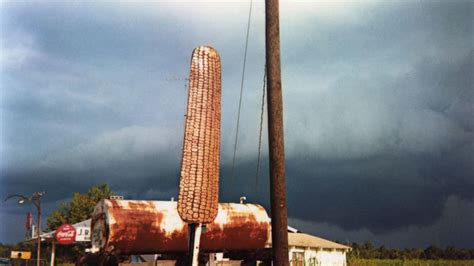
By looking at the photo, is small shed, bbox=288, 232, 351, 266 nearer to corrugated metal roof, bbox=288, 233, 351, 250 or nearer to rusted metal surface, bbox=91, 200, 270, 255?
corrugated metal roof, bbox=288, 233, 351, 250

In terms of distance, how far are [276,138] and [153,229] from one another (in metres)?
7.13

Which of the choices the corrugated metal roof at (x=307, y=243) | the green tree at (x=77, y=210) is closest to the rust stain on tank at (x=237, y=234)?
the corrugated metal roof at (x=307, y=243)

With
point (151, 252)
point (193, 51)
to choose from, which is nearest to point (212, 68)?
point (193, 51)

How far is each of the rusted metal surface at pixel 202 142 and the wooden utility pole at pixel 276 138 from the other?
1235 mm

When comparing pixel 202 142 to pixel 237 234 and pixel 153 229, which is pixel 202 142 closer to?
pixel 153 229

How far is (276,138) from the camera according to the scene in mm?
9203

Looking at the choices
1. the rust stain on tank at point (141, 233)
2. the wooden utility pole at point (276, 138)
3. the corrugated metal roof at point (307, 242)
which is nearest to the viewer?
the wooden utility pole at point (276, 138)

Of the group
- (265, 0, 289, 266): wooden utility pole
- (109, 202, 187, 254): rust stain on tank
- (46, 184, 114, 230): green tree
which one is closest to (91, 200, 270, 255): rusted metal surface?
(109, 202, 187, 254): rust stain on tank

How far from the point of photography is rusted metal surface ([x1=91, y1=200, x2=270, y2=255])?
576 inches

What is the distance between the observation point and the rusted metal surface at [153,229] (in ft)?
48.0

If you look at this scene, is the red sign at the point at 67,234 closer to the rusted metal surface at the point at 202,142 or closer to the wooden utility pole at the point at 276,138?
the rusted metal surface at the point at 202,142

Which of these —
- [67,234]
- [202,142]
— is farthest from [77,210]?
[202,142]

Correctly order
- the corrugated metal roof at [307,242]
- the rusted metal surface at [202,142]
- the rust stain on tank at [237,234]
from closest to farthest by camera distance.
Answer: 1. the rusted metal surface at [202,142]
2. the rust stain on tank at [237,234]
3. the corrugated metal roof at [307,242]

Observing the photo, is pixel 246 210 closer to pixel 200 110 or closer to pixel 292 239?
pixel 200 110
